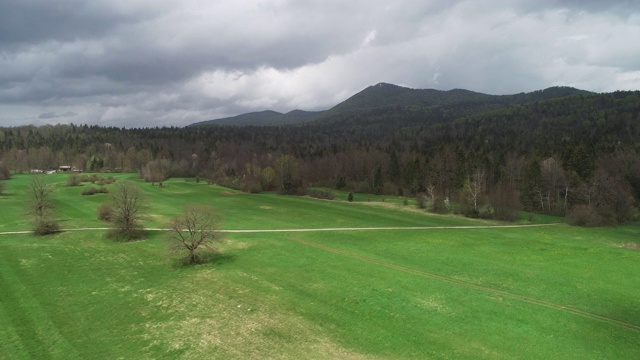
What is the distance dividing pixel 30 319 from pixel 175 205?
6017 cm

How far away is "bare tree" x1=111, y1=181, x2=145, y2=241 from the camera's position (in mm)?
59562

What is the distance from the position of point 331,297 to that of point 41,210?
58115 millimetres

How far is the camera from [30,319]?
109 ft

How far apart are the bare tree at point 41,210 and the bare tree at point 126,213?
12.0 meters

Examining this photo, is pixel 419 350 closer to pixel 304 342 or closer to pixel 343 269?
pixel 304 342

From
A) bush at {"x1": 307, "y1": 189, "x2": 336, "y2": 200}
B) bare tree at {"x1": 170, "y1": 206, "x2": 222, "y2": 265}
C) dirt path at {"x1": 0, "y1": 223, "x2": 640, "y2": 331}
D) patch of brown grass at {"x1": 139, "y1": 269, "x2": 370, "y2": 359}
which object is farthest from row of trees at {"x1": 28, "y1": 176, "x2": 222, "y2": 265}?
bush at {"x1": 307, "y1": 189, "x2": 336, "y2": 200}

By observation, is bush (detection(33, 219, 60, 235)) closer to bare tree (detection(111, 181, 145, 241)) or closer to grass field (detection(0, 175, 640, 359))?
grass field (detection(0, 175, 640, 359))

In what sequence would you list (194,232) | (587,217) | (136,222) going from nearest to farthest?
(194,232), (136,222), (587,217)

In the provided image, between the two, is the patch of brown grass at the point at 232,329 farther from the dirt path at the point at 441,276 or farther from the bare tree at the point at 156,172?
the bare tree at the point at 156,172

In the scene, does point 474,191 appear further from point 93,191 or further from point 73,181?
point 73,181

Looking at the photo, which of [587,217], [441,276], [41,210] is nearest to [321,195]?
[587,217]

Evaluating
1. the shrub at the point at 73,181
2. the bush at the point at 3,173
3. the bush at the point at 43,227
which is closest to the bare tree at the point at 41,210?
the bush at the point at 43,227

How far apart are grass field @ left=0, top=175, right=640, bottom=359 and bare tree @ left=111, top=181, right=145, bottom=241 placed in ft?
10.7

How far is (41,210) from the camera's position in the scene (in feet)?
217
